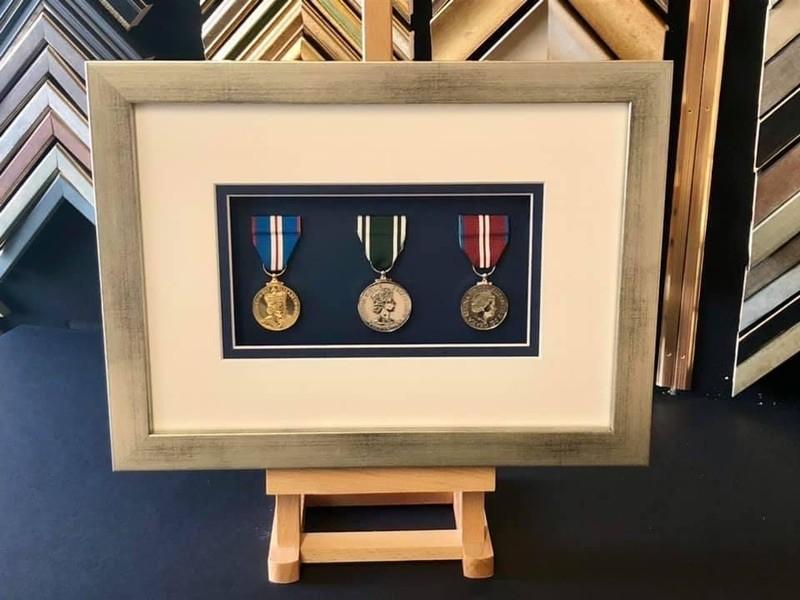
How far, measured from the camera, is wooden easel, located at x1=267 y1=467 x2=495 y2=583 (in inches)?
26.1

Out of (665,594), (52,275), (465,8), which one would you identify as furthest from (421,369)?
(52,275)

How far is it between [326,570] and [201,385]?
0.18 m

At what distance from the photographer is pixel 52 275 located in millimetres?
1225

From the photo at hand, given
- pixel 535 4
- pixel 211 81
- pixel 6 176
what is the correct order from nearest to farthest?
pixel 211 81 → pixel 535 4 → pixel 6 176

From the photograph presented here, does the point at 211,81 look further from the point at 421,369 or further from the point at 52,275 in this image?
the point at 52,275

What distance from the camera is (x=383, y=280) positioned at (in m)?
0.64

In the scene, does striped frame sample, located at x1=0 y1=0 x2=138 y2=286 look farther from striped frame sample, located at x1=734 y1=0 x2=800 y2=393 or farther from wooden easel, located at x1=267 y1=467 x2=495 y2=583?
striped frame sample, located at x1=734 y1=0 x2=800 y2=393

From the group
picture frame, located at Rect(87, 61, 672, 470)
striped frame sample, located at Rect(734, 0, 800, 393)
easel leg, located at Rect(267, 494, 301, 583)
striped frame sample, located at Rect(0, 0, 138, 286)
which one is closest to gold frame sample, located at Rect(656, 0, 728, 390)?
striped frame sample, located at Rect(734, 0, 800, 393)

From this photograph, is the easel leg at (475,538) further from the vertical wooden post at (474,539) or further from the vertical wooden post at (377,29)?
the vertical wooden post at (377,29)

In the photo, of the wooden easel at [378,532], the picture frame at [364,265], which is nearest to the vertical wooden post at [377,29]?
the picture frame at [364,265]

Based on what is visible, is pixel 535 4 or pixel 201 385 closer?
pixel 201 385

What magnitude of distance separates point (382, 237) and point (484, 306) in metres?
0.09

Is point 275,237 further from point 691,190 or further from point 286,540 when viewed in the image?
point 691,190

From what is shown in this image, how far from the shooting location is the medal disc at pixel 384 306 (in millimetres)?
639
